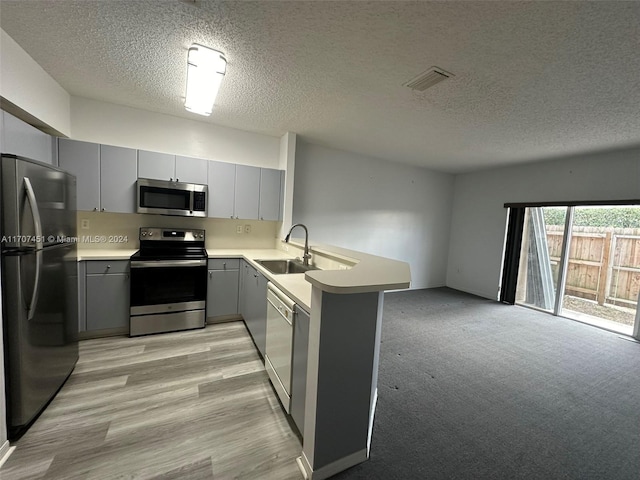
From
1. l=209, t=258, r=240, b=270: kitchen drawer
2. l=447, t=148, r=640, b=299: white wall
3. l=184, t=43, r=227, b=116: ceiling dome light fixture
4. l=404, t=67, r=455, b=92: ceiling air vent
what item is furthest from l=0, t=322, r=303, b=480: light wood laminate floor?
l=447, t=148, r=640, b=299: white wall

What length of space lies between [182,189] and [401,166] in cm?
403

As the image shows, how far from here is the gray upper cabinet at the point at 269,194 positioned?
3.48m

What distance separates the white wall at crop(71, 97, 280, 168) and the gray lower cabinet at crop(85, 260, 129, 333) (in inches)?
55.8

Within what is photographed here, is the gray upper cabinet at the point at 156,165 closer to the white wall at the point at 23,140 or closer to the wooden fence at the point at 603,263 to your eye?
the white wall at the point at 23,140

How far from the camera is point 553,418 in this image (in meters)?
1.91

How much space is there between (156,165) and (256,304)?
1.97 metres

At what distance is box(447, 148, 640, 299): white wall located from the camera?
359cm

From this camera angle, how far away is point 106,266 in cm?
257

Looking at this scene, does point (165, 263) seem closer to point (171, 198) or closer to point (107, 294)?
point (107, 294)

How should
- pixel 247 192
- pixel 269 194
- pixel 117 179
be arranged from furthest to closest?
1. pixel 269 194
2. pixel 247 192
3. pixel 117 179

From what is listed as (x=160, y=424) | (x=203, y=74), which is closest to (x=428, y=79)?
(x=203, y=74)

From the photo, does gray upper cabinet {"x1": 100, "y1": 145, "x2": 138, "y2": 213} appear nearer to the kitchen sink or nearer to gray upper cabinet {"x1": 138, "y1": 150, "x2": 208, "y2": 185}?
gray upper cabinet {"x1": 138, "y1": 150, "x2": 208, "y2": 185}

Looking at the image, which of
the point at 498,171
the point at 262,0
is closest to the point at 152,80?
the point at 262,0

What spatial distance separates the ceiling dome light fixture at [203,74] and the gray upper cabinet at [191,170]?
2.26 ft
